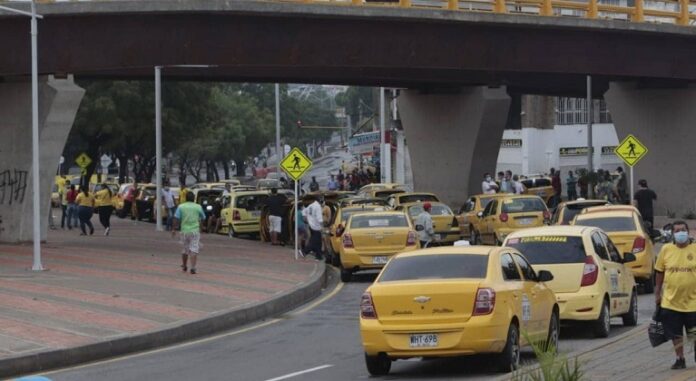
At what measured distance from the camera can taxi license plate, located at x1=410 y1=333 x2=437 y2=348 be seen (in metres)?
15.8

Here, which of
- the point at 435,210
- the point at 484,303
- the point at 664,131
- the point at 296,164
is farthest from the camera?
the point at 664,131

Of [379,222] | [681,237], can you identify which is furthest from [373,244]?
[681,237]

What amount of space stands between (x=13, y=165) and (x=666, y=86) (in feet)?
78.6

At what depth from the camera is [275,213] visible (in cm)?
4175

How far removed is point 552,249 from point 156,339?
5863mm

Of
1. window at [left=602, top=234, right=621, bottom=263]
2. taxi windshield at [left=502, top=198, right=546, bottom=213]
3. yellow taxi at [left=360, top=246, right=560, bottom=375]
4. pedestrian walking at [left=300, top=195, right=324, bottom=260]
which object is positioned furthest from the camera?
taxi windshield at [left=502, top=198, right=546, bottom=213]

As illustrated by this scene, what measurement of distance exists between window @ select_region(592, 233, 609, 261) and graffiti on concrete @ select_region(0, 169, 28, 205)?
2160 cm

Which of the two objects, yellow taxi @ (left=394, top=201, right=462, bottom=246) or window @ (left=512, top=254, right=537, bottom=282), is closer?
window @ (left=512, top=254, right=537, bottom=282)

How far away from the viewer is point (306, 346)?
2009 cm

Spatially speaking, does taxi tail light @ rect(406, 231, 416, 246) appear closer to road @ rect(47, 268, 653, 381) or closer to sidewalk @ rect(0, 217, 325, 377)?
sidewalk @ rect(0, 217, 325, 377)

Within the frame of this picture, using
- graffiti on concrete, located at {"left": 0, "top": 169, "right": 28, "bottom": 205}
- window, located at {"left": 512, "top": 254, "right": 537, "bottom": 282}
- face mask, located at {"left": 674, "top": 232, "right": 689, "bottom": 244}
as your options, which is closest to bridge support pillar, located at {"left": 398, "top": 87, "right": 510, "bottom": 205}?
graffiti on concrete, located at {"left": 0, "top": 169, "right": 28, "bottom": 205}

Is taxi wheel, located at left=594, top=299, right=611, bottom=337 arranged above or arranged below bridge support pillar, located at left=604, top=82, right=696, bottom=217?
below

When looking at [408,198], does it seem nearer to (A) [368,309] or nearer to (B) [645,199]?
(B) [645,199]

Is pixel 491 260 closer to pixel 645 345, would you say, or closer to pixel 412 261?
pixel 412 261
